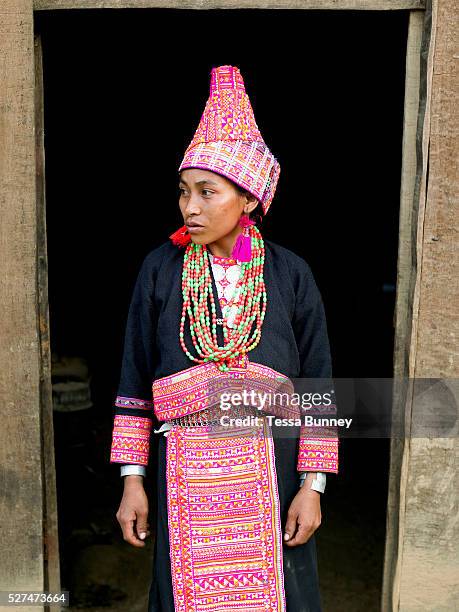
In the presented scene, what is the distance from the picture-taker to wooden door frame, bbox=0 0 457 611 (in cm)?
263

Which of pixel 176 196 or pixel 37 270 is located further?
pixel 176 196

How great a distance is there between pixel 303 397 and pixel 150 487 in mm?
2891

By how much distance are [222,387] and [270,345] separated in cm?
20

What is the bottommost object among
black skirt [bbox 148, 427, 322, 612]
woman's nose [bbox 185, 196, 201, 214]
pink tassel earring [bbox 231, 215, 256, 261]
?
black skirt [bbox 148, 427, 322, 612]

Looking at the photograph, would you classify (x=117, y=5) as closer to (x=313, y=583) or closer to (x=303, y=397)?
(x=303, y=397)

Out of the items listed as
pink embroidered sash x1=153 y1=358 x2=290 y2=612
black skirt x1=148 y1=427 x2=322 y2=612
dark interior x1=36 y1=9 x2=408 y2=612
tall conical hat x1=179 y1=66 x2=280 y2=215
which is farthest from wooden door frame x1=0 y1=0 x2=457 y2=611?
dark interior x1=36 y1=9 x2=408 y2=612

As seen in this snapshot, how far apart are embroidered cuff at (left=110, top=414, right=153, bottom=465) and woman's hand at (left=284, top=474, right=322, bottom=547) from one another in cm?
49

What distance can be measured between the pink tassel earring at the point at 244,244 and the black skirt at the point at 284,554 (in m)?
0.55

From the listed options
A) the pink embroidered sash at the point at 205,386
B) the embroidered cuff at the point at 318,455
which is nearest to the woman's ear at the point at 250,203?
the pink embroidered sash at the point at 205,386

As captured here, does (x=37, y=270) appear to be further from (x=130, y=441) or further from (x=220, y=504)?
(x=220, y=504)

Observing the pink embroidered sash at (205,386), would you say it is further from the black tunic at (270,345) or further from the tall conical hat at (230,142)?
the tall conical hat at (230,142)

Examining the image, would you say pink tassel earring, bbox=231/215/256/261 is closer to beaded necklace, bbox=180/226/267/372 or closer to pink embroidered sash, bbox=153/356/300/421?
beaded necklace, bbox=180/226/267/372

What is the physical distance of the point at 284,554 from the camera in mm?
2471

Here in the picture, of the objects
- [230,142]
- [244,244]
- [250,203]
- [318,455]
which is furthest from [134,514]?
[230,142]
